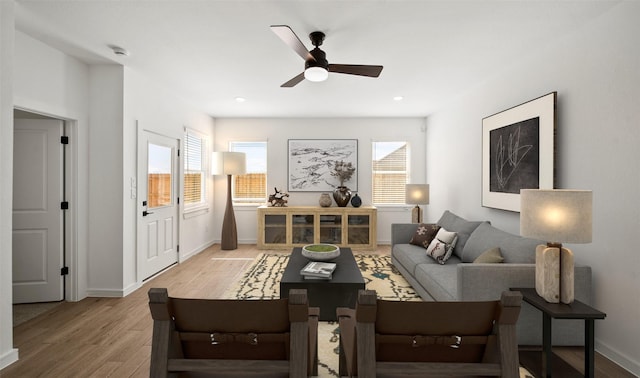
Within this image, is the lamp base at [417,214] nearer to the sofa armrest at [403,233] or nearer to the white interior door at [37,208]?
the sofa armrest at [403,233]

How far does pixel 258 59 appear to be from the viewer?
3.27 meters

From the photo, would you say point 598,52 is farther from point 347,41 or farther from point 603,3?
point 347,41

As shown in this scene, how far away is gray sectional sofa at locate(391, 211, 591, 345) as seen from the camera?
2.30 m

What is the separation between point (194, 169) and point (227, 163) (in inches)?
21.7

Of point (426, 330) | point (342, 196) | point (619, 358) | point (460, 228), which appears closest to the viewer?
point (426, 330)

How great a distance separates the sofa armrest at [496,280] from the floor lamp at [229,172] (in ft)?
14.0

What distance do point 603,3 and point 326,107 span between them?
11.8 feet

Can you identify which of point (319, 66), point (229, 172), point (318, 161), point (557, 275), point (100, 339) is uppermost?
point (319, 66)

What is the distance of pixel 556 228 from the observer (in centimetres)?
195

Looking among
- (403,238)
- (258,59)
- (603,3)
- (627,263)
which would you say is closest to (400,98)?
(403,238)

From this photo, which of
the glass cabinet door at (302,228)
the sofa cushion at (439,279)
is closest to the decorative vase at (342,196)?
the glass cabinet door at (302,228)

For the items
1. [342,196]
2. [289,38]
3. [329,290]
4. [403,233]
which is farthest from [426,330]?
[342,196]

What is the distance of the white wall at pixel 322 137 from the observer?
6.18m

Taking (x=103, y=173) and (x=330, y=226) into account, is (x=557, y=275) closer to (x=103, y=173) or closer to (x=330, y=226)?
(x=330, y=226)
